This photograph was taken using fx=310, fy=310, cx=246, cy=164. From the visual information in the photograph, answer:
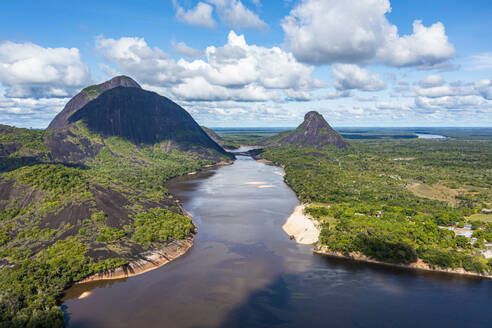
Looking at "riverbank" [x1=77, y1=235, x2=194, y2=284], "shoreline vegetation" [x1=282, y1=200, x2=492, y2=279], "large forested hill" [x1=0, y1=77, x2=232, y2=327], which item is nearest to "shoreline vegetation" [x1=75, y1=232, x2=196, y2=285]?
"riverbank" [x1=77, y1=235, x2=194, y2=284]

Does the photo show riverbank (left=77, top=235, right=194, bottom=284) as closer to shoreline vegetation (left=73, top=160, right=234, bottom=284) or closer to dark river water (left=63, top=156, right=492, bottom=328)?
shoreline vegetation (left=73, top=160, right=234, bottom=284)

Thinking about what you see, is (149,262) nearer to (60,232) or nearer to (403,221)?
(60,232)

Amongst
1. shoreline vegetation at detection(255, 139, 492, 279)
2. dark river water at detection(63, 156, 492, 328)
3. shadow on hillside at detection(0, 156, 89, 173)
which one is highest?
shadow on hillside at detection(0, 156, 89, 173)

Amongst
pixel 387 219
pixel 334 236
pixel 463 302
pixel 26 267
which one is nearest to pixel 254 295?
pixel 334 236

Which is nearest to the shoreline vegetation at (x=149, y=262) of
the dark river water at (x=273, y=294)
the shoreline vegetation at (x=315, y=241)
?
the dark river water at (x=273, y=294)

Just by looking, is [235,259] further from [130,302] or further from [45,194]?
[45,194]
